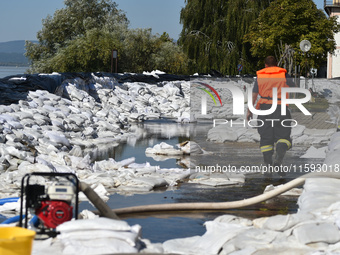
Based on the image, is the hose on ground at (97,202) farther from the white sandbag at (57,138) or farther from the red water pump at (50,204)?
the white sandbag at (57,138)

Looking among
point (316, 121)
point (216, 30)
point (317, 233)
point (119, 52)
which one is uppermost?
point (216, 30)

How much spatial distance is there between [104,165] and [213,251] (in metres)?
4.69

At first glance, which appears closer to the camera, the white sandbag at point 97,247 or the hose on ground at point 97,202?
the white sandbag at point 97,247

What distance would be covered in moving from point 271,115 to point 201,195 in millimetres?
1891

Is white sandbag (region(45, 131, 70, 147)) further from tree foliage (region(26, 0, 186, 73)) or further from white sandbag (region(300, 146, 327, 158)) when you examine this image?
tree foliage (region(26, 0, 186, 73))

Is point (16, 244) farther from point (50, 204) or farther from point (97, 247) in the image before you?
point (50, 204)

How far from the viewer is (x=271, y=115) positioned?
8484 millimetres

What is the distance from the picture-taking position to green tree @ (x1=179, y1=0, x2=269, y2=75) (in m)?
37.3

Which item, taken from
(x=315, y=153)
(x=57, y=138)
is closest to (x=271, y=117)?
(x=315, y=153)

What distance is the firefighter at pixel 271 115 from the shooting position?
27.9ft

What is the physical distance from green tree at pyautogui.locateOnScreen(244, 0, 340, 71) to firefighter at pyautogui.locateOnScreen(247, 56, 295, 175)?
83.3ft

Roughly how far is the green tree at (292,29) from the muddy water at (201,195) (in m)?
22.1

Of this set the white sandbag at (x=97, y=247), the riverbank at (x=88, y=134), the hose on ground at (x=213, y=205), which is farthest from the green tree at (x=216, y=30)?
the white sandbag at (x=97, y=247)

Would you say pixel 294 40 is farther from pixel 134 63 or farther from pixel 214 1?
pixel 134 63
